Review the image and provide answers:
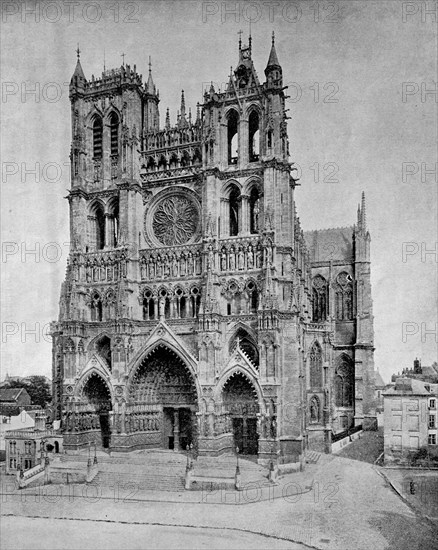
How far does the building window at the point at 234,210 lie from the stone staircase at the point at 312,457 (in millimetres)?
14746

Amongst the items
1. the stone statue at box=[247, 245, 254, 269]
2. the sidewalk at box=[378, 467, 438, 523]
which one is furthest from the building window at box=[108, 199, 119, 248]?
the sidewalk at box=[378, 467, 438, 523]

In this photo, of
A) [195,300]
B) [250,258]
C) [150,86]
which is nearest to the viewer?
[250,258]

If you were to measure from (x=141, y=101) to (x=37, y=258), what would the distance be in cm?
1881

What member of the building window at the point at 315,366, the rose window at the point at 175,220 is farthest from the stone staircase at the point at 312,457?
the rose window at the point at 175,220

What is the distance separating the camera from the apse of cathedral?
35.7m

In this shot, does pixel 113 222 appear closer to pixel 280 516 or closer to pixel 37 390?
pixel 280 516

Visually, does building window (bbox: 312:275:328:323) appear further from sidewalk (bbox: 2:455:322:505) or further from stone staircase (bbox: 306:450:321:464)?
sidewalk (bbox: 2:455:322:505)

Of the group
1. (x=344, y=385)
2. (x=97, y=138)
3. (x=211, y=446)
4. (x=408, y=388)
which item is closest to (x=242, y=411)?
(x=211, y=446)

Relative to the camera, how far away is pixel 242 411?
3628cm

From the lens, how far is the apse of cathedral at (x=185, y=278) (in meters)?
35.7

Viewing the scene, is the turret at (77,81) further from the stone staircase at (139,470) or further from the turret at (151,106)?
the stone staircase at (139,470)

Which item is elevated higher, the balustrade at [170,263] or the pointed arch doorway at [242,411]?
the balustrade at [170,263]

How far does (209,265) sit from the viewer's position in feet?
122

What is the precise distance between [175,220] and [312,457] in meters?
17.5
